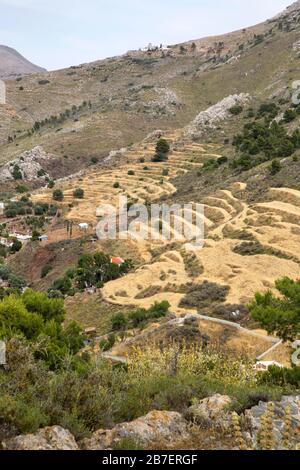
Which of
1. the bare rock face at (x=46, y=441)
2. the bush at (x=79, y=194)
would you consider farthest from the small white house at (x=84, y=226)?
the bare rock face at (x=46, y=441)

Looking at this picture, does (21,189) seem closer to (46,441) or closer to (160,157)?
(160,157)

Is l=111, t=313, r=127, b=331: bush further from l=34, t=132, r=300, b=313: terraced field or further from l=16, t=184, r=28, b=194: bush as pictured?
l=16, t=184, r=28, b=194: bush

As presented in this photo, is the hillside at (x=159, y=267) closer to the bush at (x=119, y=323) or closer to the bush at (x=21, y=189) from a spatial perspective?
the bush at (x=119, y=323)

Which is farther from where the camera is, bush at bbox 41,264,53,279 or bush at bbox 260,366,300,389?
bush at bbox 41,264,53,279

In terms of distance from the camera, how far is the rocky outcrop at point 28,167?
104 meters

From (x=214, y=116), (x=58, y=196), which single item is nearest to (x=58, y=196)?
(x=58, y=196)

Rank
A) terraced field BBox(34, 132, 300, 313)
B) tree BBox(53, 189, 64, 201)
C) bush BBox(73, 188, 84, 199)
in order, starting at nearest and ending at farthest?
terraced field BBox(34, 132, 300, 313) < bush BBox(73, 188, 84, 199) < tree BBox(53, 189, 64, 201)

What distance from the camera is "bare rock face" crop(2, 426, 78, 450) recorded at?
7.55 meters

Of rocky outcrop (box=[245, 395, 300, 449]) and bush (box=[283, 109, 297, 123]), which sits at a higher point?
bush (box=[283, 109, 297, 123])

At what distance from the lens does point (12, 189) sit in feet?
328

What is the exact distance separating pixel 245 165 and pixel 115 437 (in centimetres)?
5318

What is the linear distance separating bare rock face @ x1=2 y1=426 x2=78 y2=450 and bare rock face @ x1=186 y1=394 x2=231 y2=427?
7.72 feet

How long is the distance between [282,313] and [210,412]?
9419mm

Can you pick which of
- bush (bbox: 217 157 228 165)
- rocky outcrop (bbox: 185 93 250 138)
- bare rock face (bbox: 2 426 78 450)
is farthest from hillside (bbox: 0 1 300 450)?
bush (bbox: 217 157 228 165)
